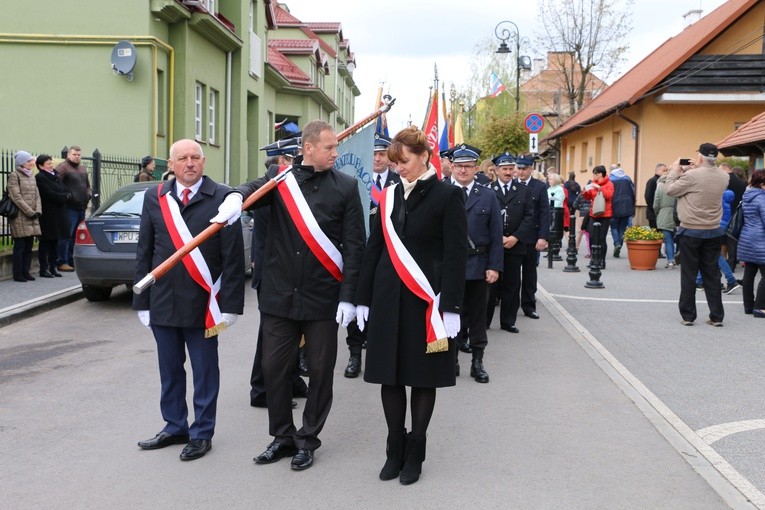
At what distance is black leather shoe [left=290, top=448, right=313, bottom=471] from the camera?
17.0ft

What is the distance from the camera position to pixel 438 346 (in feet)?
16.1

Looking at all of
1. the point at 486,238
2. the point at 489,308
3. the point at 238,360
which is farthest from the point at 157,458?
the point at 489,308

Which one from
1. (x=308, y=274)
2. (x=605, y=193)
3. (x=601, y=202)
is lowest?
(x=308, y=274)

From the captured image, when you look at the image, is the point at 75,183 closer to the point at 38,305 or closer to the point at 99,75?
the point at 38,305

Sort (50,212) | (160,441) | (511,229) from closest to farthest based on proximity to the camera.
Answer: (160,441)
(511,229)
(50,212)

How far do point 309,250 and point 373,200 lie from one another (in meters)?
3.31

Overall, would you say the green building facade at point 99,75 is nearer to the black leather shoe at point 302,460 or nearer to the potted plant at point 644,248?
the potted plant at point 644,248

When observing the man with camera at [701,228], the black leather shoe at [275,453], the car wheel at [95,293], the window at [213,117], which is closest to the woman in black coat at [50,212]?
the car wheel at [95,293]

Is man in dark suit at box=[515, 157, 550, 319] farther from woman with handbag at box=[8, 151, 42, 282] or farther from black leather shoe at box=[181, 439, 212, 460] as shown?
woman with handbag at box=[8, 151, 42, 282]

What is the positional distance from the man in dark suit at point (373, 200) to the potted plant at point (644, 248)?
9916 mm

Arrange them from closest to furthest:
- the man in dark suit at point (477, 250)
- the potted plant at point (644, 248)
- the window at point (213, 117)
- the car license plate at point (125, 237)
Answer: the man in dark suit at point (477, 250)
the car license plate at point (125, 237)
the potted plant at point (644, 248)
the window at point (213, 117)

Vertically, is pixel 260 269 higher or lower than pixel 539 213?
lower

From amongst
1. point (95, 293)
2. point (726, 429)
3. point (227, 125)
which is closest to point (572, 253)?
point (95, 293)

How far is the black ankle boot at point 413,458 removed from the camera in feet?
16.4
